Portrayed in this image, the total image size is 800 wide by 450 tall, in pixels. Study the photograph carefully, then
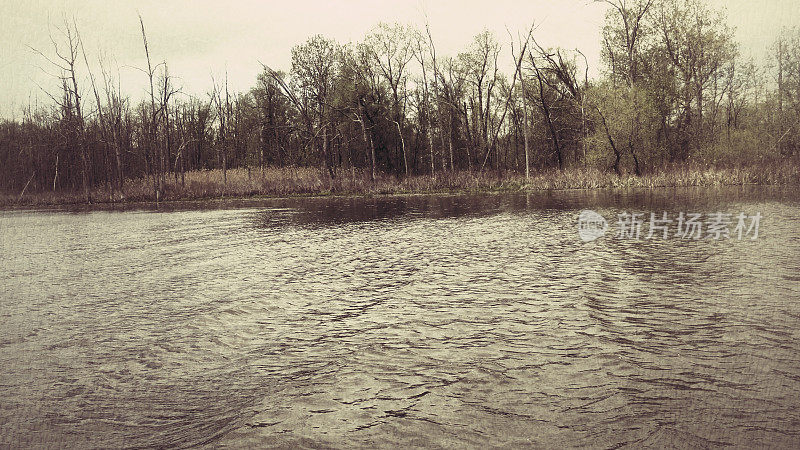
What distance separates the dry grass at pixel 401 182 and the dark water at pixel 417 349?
23.8m

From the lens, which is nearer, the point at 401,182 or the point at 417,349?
the point at 417,349

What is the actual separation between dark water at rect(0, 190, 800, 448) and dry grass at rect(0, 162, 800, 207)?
2376 centimetres

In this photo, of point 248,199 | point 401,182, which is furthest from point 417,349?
point 248,199

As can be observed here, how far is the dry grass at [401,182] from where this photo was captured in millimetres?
32094

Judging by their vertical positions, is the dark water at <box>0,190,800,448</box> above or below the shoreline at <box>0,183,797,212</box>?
below

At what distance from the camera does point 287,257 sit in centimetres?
1190

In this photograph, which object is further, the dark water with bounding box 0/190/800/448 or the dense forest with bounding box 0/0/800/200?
the dense forest with bounding box 0/0/800/200

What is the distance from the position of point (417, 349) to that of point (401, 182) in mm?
35120

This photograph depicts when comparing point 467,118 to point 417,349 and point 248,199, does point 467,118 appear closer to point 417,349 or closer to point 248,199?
point 248,199

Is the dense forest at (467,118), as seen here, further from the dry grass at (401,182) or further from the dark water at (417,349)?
the dark water at (417,349)

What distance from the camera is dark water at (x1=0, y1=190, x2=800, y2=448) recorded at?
3.63 metres

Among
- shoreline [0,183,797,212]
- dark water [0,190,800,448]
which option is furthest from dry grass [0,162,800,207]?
dark water [0,190,800,448]

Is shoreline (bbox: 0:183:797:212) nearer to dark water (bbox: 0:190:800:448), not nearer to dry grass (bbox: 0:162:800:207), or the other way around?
dry grass (bbox: 0:162:800:207)

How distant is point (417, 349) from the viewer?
533 centimetres
